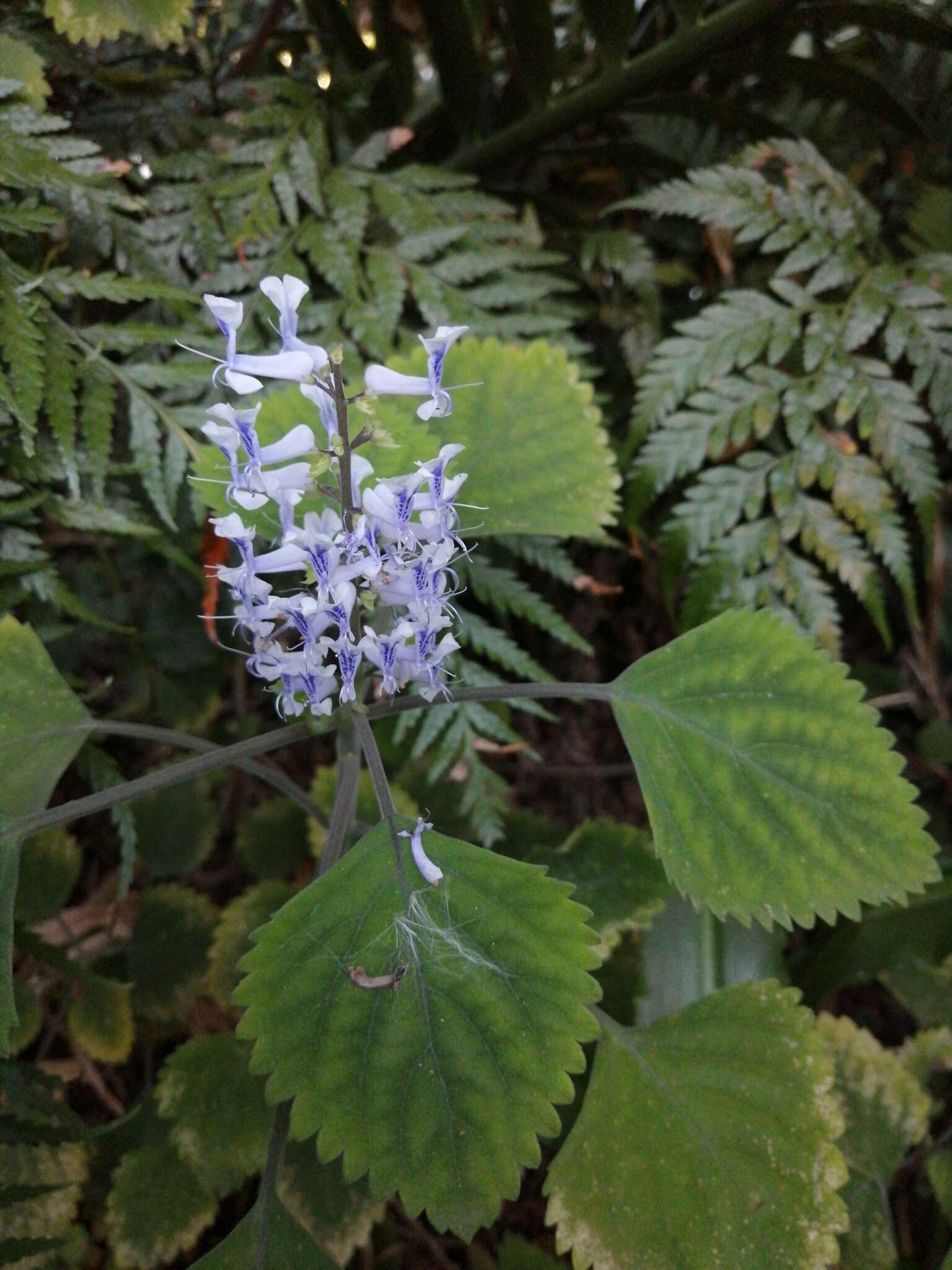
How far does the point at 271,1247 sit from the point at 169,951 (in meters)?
0.60

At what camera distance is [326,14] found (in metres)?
1.46

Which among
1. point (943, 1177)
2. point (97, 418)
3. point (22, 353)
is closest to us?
point (22, 353)

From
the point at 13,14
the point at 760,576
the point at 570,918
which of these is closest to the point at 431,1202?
the point at 570,918

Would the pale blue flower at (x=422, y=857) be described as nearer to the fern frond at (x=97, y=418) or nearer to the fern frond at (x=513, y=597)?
the fern frond at (x=513, y=597)

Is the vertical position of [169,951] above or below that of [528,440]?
below

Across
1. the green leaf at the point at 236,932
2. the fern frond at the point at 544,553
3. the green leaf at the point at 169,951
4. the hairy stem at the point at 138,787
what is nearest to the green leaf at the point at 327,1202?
the green leaf at the point at 236,932

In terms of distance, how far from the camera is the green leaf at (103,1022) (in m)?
1.42

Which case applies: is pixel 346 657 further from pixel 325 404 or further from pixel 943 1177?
pixel 943 1177

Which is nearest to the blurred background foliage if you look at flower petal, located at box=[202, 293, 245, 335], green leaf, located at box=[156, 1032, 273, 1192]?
green leaf, located at box=[156, 1032, 273, 1192]

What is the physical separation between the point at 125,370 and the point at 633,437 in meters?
0.81

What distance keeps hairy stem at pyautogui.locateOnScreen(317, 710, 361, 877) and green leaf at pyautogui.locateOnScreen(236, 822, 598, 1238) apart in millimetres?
165

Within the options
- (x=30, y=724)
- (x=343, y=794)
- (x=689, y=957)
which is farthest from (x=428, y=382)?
(x=689, y=957)

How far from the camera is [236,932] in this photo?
1393mm

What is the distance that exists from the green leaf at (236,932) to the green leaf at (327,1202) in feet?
0.85
